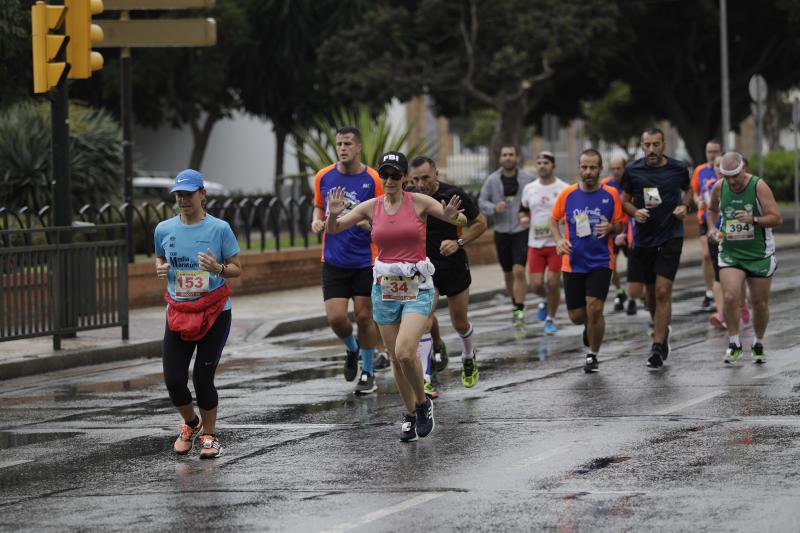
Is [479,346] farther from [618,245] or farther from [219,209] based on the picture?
[219,209]

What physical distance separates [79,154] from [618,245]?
10464mm

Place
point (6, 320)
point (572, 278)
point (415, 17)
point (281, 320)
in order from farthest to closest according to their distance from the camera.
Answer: point (415, 17)
point (281, 320)
point (6, 320)
point (572, 278)

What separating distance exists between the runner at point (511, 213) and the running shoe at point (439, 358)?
4550mm

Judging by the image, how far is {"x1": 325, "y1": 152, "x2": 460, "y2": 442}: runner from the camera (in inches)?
391

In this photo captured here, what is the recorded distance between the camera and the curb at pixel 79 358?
14.7m

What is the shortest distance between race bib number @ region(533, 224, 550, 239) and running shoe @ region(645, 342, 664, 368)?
3920mm

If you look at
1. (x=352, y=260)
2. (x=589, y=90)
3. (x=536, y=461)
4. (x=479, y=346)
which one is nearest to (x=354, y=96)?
(x=589, y=90)

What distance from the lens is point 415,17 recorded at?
39219 millimetres

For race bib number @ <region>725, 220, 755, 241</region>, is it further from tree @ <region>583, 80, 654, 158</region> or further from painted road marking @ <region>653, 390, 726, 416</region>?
tree @ <region>583, 80, 654, 158</region>

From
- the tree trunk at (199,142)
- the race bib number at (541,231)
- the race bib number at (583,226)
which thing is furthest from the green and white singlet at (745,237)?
the tree trunk at (199,142)

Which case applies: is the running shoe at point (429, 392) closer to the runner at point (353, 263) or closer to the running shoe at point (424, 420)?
the runner at point (353, 263)

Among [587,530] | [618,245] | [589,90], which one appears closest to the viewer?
[587,530]

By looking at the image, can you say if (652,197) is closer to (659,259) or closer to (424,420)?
(659,259)

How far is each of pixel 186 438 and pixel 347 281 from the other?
3052 mm
